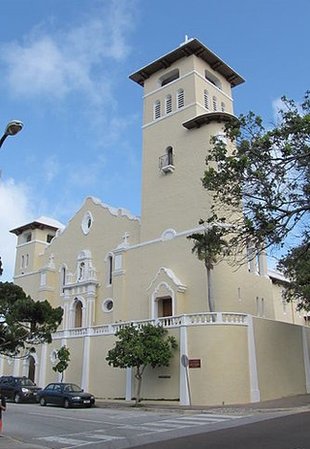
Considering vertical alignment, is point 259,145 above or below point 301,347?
above

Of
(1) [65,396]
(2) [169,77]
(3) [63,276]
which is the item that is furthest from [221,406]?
(2) [169,77]

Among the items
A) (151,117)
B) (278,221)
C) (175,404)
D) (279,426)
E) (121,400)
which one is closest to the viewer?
(278,221)

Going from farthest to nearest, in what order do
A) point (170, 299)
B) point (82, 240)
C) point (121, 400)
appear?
point (82, 240)
point (170, 299)
point (121, 400)

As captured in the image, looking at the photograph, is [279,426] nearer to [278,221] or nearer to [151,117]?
[278,221]

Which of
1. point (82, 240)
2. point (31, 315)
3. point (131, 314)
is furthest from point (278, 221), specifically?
point (82, 240)

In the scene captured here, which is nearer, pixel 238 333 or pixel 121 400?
pixel 238 333

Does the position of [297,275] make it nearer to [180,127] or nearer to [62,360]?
[180,127]

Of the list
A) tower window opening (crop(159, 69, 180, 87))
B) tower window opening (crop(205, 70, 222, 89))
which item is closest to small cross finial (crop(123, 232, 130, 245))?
tower window opening (crop(159, 69, 180, 87))

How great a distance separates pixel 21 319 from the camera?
17.2 metres

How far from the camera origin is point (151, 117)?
4103cm

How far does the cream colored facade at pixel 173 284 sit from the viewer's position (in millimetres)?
27594

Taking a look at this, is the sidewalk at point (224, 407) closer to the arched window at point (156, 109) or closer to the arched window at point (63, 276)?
the arched window at point (63, 276)

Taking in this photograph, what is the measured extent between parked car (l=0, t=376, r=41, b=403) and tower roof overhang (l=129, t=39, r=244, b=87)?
2596cm

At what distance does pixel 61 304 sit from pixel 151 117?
17.8 m
